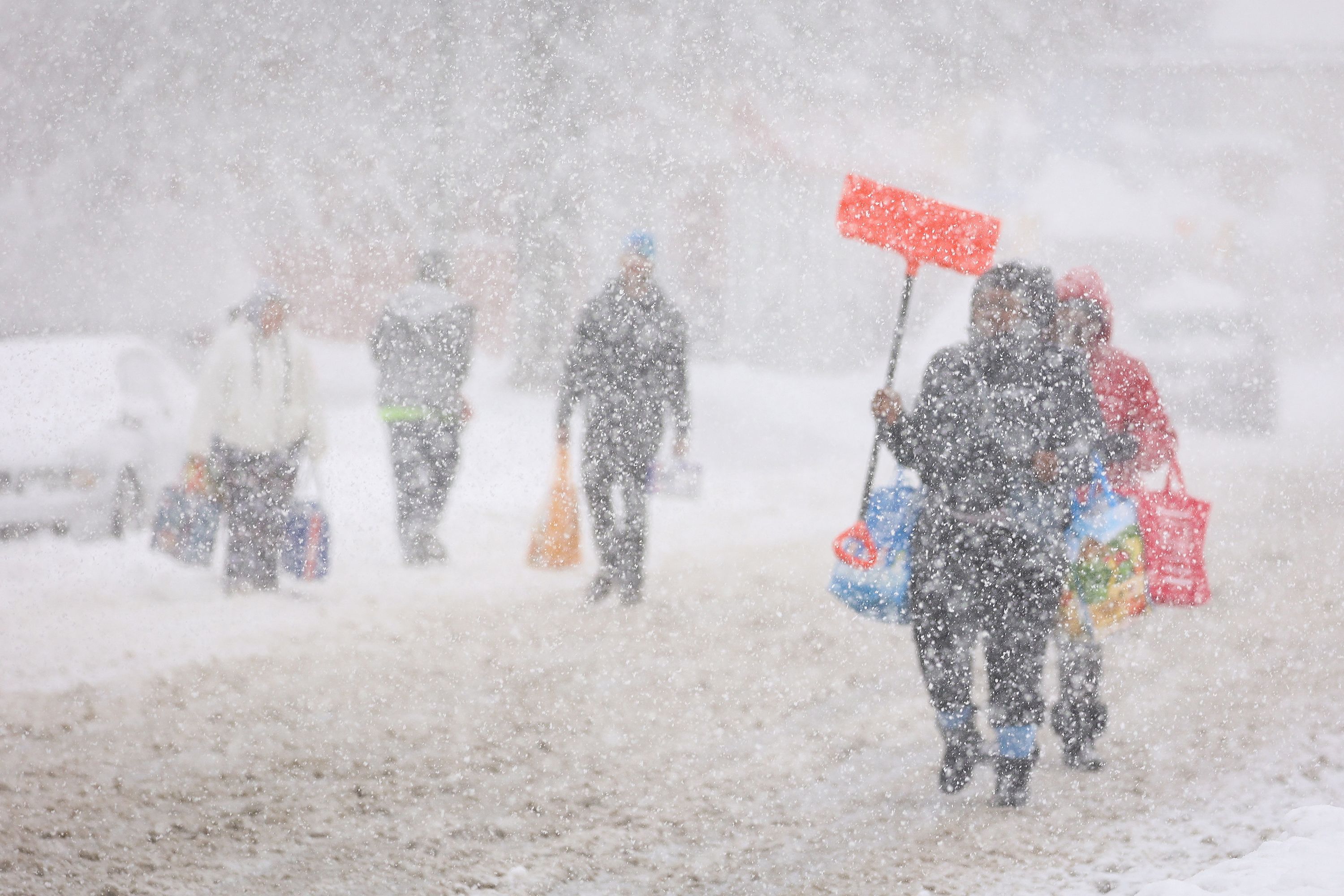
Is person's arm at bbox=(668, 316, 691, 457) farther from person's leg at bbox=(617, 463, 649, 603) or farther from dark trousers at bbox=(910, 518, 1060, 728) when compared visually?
dark trousers at bbox=(910, 518, 1060, 728)

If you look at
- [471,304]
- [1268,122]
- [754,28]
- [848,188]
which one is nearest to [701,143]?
[754,28]

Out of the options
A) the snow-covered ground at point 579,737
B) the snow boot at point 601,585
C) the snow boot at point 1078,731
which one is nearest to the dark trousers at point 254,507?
the snow-covered ground at point 579,737

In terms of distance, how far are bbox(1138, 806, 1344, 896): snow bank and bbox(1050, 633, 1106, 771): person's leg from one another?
35.7 inches

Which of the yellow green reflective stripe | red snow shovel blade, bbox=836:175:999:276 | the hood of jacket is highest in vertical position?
red snow shovel blade, bbox=836:175:999:276

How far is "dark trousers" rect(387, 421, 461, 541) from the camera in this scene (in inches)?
312

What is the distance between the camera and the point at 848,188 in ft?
15.0

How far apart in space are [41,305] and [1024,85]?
1786cm

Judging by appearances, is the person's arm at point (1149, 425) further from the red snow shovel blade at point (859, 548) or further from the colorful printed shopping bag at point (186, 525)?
the colorful printed shopping bag at point (186, 525)

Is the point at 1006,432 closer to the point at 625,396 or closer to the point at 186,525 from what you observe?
the point at 625,396

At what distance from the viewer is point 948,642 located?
404 centimetres

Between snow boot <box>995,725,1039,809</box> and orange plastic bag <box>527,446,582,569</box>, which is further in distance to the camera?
orange plastic bag <box>527,446,582,569</box>

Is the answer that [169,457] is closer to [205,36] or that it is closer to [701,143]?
[205,36]

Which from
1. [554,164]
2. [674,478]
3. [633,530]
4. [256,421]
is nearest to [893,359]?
[633,530]

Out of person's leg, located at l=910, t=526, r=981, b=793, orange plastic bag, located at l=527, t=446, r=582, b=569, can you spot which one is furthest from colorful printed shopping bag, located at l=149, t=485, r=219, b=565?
person's leg, located at l=910, t=526, r=981, b=793
